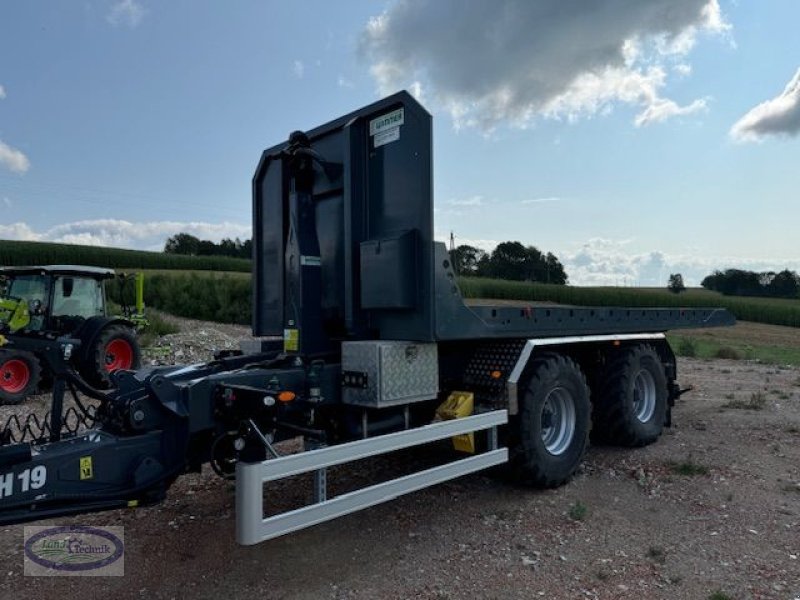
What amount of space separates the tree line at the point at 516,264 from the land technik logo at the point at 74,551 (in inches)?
206

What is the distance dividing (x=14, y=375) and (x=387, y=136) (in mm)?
8833

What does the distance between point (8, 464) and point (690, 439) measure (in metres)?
6.82

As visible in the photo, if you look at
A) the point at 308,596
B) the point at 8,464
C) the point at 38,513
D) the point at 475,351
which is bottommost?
the point at 308,596

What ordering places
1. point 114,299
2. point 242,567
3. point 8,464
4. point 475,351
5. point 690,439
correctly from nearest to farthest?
point 8,464
point 242,567
point 475,351
point 690,439
point 114,299

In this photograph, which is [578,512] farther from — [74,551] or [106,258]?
[106,258]

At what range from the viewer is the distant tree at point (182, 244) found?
6347 cm

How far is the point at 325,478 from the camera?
362cm

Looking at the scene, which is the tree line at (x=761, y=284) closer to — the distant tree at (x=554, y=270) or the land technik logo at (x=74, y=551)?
the distant tree at (x=554, y=270)

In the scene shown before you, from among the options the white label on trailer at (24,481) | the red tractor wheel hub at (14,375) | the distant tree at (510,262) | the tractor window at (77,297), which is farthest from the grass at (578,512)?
the tractor window at (77,297)

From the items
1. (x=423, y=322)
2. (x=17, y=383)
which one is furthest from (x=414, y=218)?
(x=17, y=383)

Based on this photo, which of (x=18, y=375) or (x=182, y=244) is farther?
(x=182, y=244)

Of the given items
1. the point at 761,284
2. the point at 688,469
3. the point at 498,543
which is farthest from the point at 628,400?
the point at 761,284

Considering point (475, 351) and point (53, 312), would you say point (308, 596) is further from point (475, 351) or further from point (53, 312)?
point (53, 312)

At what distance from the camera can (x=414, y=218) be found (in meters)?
4.45
